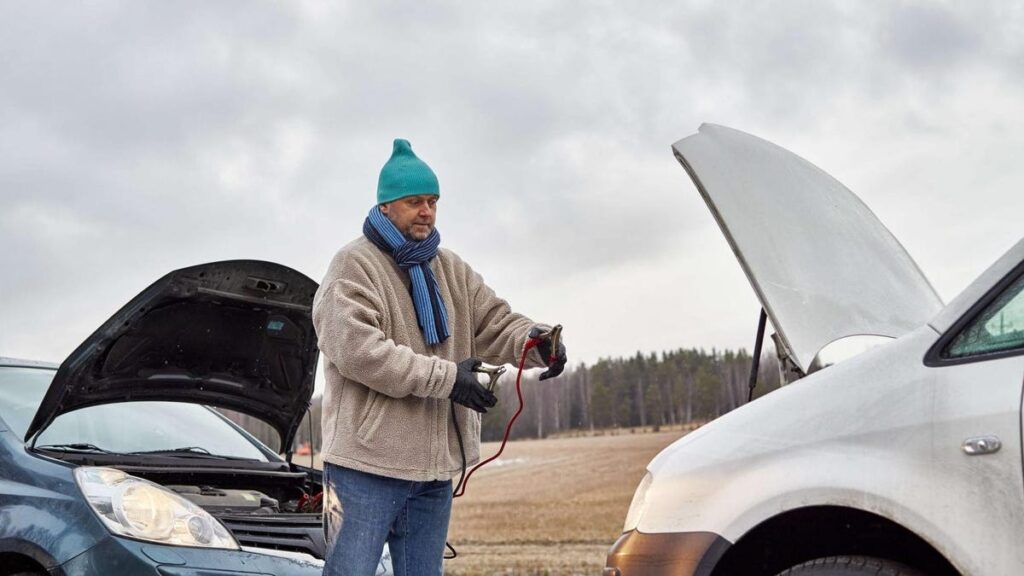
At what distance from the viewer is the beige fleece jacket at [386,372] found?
3.12 m

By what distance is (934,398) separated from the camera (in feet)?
8.44

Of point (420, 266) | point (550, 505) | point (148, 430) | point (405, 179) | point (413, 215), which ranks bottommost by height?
point (550, 505)

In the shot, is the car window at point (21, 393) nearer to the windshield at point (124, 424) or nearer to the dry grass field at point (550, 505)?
the windshield at point (124, 424)

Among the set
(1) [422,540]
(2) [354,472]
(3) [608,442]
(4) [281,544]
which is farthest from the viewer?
(3) [608,442]

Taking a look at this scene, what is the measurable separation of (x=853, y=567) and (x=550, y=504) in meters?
34.6

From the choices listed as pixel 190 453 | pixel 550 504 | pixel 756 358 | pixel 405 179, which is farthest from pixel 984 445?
pixel 550 504

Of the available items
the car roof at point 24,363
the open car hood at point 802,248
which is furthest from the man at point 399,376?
the car roof at point 24,363

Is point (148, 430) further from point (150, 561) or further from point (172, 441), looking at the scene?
point (150, 561)

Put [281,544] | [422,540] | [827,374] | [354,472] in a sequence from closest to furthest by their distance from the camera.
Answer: [827,374] < [354,472] < [422,540] < [281,544]

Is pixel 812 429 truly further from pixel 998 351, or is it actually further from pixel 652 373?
pixel 652 373

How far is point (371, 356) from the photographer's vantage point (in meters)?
3.08

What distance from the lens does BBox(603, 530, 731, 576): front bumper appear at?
8.96ft

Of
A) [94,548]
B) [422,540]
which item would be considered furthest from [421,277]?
[94,548]

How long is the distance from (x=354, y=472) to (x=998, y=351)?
1.91 meters
